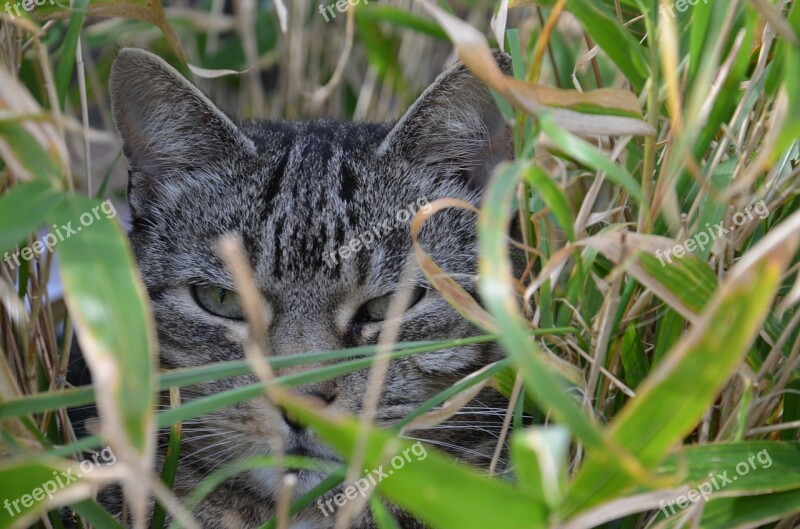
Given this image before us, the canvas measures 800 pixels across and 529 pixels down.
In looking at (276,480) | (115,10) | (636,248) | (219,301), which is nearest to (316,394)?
(276,480)

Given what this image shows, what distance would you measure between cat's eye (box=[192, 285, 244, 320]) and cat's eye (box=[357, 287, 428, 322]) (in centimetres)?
23

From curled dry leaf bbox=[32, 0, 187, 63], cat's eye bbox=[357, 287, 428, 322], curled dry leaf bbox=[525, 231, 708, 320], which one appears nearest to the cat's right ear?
curled dry leaf bbox=[32, 0, 187, 63]

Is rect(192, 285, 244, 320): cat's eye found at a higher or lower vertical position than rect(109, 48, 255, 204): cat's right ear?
lower

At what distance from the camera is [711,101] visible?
119 cm

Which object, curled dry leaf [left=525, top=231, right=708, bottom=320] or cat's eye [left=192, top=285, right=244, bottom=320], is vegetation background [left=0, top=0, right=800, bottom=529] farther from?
cat's eye [left=192, top=285, right=244, bottom=320]

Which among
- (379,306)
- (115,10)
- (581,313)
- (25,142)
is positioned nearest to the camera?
(25,142)

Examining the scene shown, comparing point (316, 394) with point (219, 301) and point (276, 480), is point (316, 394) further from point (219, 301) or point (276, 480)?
point (219, 301)

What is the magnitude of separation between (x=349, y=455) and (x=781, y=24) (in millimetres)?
672

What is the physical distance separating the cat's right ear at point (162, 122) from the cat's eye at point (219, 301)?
256 mm

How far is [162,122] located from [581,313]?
0.89m

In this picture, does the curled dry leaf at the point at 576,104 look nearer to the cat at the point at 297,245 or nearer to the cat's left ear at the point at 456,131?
the cat at the point at 297,245

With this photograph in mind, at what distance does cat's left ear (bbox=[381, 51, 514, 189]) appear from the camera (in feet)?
5.11

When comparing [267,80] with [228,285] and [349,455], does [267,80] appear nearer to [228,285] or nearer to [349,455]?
[228,285]

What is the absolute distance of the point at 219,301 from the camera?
1.59 metres
